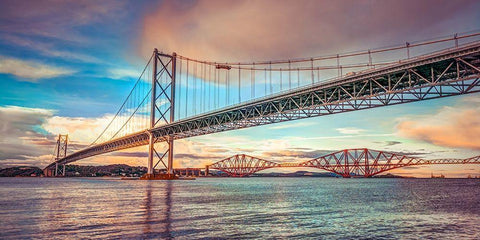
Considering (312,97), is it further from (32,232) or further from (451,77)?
(32,232)

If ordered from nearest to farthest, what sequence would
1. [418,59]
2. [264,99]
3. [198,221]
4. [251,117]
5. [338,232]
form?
[338,232], [198,221], [418,59], [264,99], [251,117]

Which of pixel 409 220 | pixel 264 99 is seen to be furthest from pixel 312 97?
pixel 409 220

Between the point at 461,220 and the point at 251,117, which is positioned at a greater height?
the point at 251,117

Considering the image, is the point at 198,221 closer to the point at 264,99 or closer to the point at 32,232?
the point at 32,232

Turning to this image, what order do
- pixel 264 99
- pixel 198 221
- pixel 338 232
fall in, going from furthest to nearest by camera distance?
1. pixel 264 99
2. pixel 198 221
3. pixel 338 232

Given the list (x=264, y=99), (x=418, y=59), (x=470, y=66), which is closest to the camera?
(x=470, y=66)

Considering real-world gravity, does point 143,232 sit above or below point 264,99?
below

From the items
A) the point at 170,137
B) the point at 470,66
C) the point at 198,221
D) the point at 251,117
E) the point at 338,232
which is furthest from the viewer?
the point at 170,137

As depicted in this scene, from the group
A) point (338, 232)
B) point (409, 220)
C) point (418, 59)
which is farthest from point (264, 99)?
point (338, 232)

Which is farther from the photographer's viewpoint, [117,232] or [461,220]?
[461,220]
